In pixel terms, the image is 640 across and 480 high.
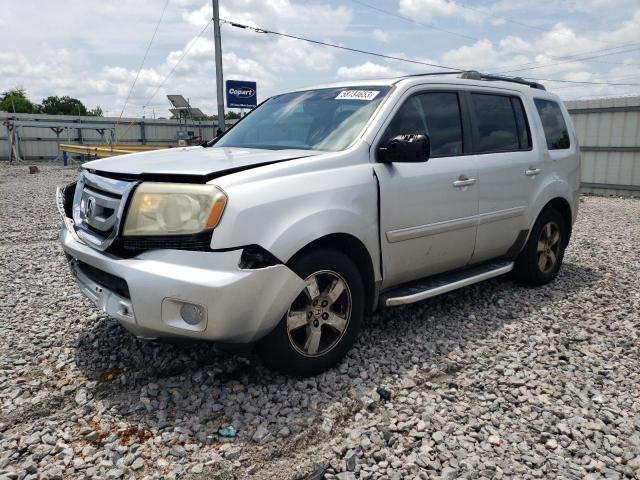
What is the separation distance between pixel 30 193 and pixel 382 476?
14342 mm

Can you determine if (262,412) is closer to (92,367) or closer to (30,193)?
(92,367)

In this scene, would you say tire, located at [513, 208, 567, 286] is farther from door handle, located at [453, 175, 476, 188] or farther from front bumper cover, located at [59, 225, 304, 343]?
front bumper cover, located at [59, 225, 304, 343]

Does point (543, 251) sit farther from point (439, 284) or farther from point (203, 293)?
point (203, 293)

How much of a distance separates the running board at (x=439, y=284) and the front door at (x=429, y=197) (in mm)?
75

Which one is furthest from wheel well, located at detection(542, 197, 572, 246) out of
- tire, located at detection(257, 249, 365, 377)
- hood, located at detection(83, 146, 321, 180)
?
hood, located at detection(83, 146, 321, 180)

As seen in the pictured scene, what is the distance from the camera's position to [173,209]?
2838mm

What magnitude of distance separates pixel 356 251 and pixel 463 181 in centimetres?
121

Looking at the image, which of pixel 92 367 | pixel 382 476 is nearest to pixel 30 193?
pixel 92 367

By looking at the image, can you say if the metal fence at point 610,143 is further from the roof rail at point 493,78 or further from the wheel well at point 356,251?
the wheel well at point 356,251

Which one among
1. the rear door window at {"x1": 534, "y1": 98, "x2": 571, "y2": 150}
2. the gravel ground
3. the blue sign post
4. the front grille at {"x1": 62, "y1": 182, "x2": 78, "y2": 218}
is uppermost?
the blue sign post

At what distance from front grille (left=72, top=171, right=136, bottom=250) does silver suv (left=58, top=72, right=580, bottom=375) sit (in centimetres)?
1

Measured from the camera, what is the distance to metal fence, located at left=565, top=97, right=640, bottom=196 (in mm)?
14203

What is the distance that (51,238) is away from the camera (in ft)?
26.0

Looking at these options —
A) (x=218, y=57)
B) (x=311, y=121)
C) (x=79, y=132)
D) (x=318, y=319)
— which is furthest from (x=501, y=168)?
(x=79, y=132)
